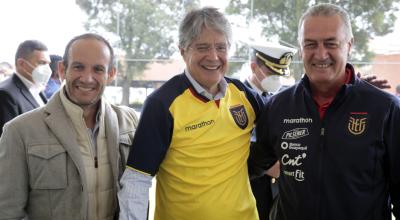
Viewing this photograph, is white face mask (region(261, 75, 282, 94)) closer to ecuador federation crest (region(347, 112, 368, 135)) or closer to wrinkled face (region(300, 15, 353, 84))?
wrinkled face (region(300, 15, 353, 84))

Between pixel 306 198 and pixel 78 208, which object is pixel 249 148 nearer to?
pixel 306 198

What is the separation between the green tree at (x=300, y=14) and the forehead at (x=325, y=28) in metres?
6.40

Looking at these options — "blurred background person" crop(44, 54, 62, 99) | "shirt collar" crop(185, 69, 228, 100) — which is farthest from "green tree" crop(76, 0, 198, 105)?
"shirt collar" crop(185, 69, 228, 100)

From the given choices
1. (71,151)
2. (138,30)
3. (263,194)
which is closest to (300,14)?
(138,30)

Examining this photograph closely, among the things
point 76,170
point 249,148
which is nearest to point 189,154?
point 249,148

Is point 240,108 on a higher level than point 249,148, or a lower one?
higher

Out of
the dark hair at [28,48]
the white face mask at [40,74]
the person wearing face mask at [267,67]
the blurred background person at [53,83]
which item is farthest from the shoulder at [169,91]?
the blurred background person at [53,83]

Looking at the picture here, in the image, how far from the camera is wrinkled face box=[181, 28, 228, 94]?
1.57m

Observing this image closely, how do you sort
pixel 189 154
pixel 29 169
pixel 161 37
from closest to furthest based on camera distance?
pixel 29 169, pixel 189 154, pixel 161 37

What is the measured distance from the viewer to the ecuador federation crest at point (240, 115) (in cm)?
168

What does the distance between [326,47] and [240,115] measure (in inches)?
17.2

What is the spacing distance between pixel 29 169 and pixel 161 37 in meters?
7.97

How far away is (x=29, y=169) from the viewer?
1.43 m

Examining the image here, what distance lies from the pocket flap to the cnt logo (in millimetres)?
843
